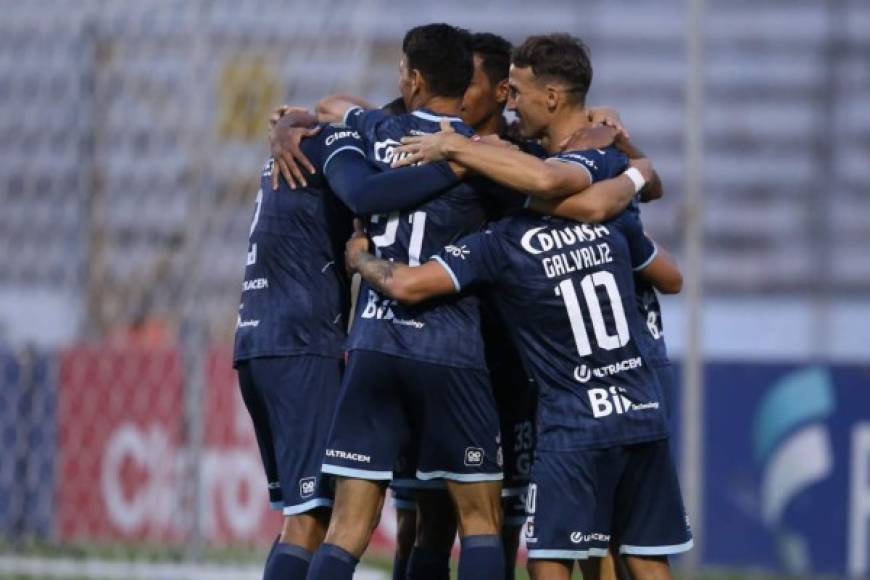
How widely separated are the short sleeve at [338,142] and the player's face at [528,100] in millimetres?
630

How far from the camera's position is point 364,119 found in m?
6.47

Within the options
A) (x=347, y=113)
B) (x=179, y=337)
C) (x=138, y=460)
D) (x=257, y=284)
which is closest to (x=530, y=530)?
(x=257, y=284)

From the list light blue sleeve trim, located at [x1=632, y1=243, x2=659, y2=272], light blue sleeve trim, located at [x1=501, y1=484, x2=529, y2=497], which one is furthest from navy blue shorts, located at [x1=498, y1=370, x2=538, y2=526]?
light blue sleeve trim, located at [x1=632, y1=243, x2=659, y2=272]

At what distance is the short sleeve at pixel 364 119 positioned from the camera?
641cm

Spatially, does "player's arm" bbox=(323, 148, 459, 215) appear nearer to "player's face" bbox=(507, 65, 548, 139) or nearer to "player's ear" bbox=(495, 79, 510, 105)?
"player's face" bbox=(507, 65, 548, 139)

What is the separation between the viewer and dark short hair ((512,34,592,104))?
5.99 m

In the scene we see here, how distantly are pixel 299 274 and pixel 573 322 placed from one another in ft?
4.17

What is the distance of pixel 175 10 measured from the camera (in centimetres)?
1030

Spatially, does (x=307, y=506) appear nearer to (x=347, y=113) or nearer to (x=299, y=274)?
(x=299, y=274)

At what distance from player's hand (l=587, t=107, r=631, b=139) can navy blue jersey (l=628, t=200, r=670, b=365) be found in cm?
30

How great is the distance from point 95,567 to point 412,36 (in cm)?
493

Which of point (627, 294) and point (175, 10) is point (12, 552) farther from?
point (627, 294)

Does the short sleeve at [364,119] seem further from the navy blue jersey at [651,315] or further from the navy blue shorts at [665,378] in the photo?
the navy blue shorts at [665,378]

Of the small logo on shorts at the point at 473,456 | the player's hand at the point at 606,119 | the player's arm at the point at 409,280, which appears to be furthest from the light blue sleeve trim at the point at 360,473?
the player's hand at the point at 606,119
